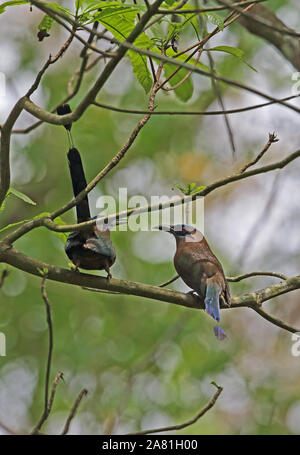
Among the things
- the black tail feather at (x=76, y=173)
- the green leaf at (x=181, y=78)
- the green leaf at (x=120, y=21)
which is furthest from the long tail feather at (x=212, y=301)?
the green leaf at (x=120, y=21)

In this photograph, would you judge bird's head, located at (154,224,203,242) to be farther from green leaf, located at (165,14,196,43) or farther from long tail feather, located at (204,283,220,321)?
green leaf, located at (165,14,196,43)

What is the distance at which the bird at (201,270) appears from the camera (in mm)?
3904

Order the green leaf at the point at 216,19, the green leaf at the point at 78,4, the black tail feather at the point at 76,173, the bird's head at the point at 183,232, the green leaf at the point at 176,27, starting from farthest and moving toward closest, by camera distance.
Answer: the bird's head at the point at 183,232 < the black tail feather at the point at 76,173 < the green leaf at the point at 176,27 < the green leaf at the point at 216,19 < the green leaf at the point at 78,4

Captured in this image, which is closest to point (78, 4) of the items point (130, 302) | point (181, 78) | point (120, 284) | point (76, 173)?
point (76, 173)

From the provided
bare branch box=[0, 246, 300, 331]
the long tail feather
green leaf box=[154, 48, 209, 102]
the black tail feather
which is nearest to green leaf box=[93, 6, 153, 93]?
green leaf box=[154, 48, 209, 102]

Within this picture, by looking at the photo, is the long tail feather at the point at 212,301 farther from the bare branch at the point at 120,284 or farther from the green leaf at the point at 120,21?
the green leaf at the point at 120,21

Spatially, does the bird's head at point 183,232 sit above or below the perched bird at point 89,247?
above

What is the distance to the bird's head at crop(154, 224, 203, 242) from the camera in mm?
4625

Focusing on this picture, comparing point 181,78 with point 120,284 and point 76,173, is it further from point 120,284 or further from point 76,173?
point 120,284

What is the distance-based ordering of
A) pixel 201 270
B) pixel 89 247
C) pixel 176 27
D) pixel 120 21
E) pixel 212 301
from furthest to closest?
1. pixel 201 270
2. pixel 212 301
3. pixel 89 247
4. pixel 176 27
5. pixel 120 21

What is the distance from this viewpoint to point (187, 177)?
883 cm

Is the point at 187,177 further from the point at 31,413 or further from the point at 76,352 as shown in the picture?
the point at 31,413

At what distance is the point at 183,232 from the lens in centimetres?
468

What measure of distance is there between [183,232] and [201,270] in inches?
19.1
